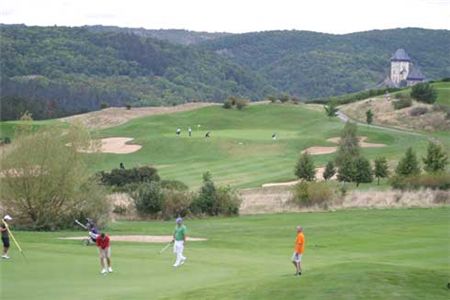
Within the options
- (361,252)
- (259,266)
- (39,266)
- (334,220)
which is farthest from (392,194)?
(39,266)

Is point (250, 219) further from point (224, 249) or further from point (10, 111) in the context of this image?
point (10, 111)

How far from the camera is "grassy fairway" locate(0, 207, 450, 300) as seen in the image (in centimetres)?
2202

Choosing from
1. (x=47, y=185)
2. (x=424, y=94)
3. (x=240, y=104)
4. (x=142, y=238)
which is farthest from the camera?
(x=240, y=104)

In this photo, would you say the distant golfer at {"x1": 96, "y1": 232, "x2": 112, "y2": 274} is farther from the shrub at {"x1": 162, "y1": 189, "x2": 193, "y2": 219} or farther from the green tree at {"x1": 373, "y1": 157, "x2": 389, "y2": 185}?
the green tree at {"x1": 373, "y1": 157, "x2": 389, "y2": 185}

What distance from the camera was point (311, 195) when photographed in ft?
175

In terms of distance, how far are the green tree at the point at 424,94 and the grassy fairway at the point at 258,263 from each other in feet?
193

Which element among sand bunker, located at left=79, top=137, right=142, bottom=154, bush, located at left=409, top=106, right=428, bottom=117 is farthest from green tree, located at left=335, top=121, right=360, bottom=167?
bush, located at left=409, top=106, right=428, bottom=117

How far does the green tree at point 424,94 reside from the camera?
104938mm

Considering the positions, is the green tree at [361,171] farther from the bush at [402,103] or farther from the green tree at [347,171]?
the bush at [402,103]

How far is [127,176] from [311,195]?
17.3 m

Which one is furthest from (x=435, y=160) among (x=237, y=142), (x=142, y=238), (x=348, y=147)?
(x=237, y=142)

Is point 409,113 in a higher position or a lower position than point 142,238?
higher

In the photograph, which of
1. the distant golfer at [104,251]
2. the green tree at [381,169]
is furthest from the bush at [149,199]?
the distant golfer at [104,251]

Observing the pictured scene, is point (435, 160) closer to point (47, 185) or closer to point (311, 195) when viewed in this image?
point (311, 195)
